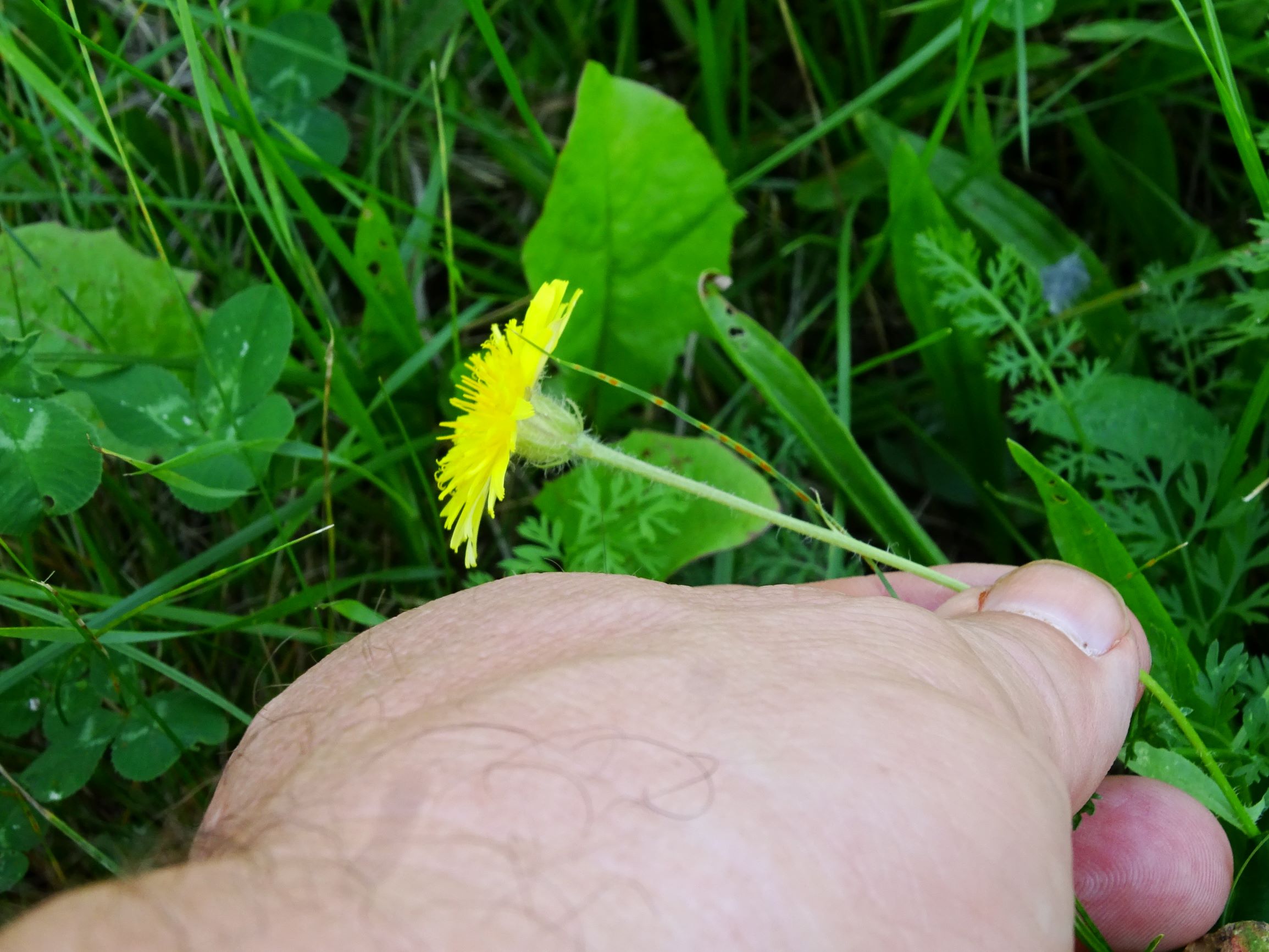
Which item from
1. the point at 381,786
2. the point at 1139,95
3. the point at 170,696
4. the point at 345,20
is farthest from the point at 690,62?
the point at 381,786

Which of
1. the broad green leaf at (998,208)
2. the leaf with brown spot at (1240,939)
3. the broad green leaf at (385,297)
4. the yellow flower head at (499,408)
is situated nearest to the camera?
the leaf with brown spot at (1240,939)

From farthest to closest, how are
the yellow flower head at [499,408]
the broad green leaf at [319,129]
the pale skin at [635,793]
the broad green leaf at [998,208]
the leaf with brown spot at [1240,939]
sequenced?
1. the broad green leaf at [319,129]
2. the broad green leaf at [998,208]
3. the yellow flower head at [499,408]
4. the leaf with brown spot at [1240,939]
5. the pale skin at [635,793]

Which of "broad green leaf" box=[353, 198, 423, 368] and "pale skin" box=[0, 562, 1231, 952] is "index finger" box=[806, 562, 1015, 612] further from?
"broad green leaf" box=[353, 198, 423, 368]

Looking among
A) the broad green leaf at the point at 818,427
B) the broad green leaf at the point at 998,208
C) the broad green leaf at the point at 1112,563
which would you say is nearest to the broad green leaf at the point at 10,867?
the broad green leaf at the point at 818,427

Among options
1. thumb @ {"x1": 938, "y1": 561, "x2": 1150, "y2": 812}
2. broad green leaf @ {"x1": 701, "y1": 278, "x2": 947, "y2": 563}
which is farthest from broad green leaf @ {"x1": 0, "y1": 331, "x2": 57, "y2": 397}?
thumb @ {"x1": 938, "y1": 561, "x2": 1150, "y2": 812}

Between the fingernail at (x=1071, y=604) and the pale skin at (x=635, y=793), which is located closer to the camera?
the pale skin at (x=635, y=793)

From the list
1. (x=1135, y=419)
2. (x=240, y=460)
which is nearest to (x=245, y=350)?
(x=240, y=460)

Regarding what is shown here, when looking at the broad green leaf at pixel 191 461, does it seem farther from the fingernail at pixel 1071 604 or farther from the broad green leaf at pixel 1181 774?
the broad green leaf at pixel 1181 774
